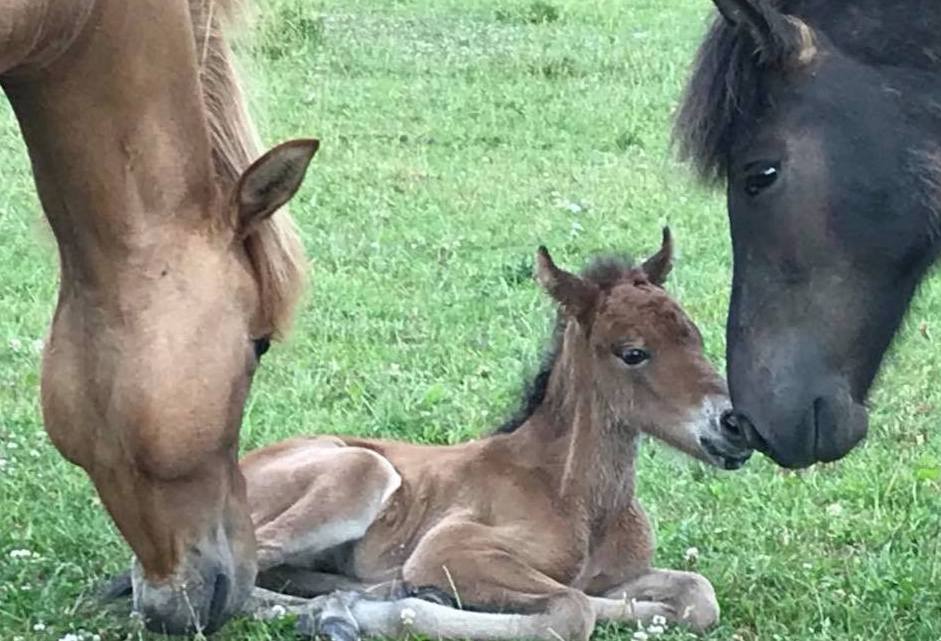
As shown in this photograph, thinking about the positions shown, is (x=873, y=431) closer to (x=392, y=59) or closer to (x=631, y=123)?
(x=631, y=123)

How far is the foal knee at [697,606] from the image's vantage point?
15.0 ft

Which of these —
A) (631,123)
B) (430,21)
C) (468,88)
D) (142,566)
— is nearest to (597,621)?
(142,566)

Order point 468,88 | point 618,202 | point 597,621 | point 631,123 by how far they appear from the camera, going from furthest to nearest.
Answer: point 468,88
point 631,123
point 618,202
point 597,621

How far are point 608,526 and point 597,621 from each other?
36cm

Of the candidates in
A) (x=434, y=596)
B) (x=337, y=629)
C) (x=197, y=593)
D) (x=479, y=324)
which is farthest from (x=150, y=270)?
(x=479, y=324)

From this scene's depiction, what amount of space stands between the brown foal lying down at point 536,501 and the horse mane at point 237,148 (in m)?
0.87

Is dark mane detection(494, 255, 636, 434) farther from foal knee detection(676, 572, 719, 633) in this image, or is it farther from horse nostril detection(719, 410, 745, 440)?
foal knee detection(676, 572, 719, 633)

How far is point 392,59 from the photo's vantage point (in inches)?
617


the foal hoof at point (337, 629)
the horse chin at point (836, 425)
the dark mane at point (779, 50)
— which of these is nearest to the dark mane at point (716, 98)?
the dark mane at point (779, 50)

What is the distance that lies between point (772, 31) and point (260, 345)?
4.53 feet

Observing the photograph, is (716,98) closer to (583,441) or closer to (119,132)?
(583,441)

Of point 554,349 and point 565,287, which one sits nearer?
point 565,287

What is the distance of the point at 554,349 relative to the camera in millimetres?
5191

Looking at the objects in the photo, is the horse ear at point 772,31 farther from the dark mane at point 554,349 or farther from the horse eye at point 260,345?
the horse eye at point 260,345
